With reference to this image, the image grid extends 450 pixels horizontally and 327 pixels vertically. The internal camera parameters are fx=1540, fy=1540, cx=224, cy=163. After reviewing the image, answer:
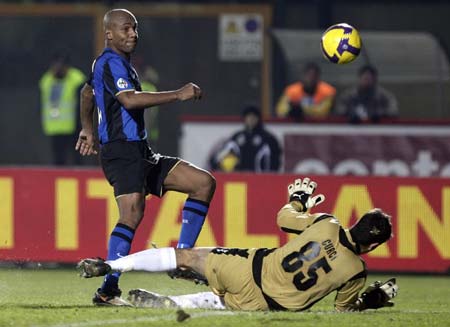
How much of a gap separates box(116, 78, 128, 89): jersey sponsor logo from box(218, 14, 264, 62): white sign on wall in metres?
10.3

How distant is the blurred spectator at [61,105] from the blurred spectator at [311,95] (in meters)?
2.70

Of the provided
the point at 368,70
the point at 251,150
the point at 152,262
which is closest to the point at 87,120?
the point at 152,262

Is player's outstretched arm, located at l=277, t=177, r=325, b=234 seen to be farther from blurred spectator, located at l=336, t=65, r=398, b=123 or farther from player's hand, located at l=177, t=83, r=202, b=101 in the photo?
blurred spectator, located at l=336, t=65, r=398, b=123

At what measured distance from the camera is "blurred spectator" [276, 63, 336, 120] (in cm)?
1931

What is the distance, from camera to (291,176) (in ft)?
51.9

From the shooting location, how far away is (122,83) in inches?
428

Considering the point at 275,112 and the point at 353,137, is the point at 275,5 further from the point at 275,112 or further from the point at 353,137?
the point at 353,137

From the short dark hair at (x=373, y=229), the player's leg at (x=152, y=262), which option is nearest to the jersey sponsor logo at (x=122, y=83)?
the player's leg at (x=152, y=262)

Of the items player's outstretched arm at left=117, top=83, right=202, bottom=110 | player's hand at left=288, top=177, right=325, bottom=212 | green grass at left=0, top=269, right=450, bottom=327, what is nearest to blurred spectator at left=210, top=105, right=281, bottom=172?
green grass at left=0, top=269, right=450, bottom=327

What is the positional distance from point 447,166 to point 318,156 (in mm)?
1519

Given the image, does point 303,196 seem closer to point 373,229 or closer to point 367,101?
point 373,229

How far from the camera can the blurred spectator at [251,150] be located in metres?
17.8

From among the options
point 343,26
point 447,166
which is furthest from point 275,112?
point 343,26

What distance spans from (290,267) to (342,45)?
105 inches
